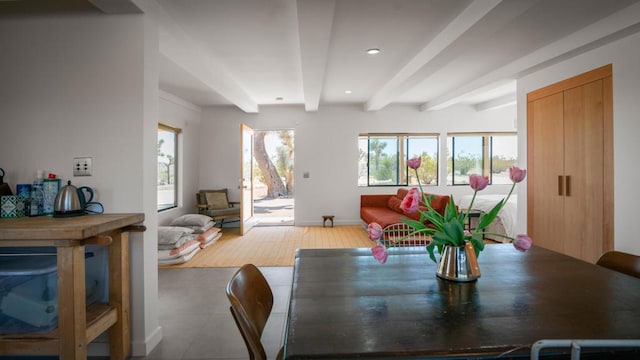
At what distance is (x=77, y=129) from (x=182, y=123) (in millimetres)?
3956

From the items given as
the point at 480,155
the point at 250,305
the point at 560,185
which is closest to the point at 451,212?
the point at 250,305

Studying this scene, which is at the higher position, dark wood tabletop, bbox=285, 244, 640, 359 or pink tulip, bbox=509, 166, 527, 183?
pink tulip, bbox=509, 166, 527, 183

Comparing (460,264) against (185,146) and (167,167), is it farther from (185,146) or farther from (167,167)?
(185,146)

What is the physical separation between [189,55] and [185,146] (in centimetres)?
294

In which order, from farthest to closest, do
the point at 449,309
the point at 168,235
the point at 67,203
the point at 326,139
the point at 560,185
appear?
the point at 326,139
the point at 168,235
the point at 560,185
the point at 67,203
the point at 449,309

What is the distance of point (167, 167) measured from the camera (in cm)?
554

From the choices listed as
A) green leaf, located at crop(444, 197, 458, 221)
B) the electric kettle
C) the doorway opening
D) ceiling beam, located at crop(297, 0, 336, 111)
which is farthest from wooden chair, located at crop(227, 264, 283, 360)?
the doorway opening

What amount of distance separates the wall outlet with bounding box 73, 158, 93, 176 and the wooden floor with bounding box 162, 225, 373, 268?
2.21 m

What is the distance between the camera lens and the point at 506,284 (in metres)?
1.27

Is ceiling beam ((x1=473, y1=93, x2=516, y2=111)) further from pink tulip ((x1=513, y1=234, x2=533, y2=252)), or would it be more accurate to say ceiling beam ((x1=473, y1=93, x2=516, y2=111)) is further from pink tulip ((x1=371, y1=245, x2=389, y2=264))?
pink tulip ((x1=371, y1=245, x2=389, y2=264))

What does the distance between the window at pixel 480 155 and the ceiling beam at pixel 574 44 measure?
2242mm

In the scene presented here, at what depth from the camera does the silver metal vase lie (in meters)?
1.30

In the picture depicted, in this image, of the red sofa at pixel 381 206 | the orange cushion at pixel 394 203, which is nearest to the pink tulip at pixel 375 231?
the red sofa at pixel 381 206

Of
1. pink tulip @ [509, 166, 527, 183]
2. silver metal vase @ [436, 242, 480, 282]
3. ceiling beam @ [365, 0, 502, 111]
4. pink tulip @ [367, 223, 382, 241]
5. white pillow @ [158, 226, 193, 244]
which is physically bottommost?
white pillow @ [158, 226, 193, 244]
